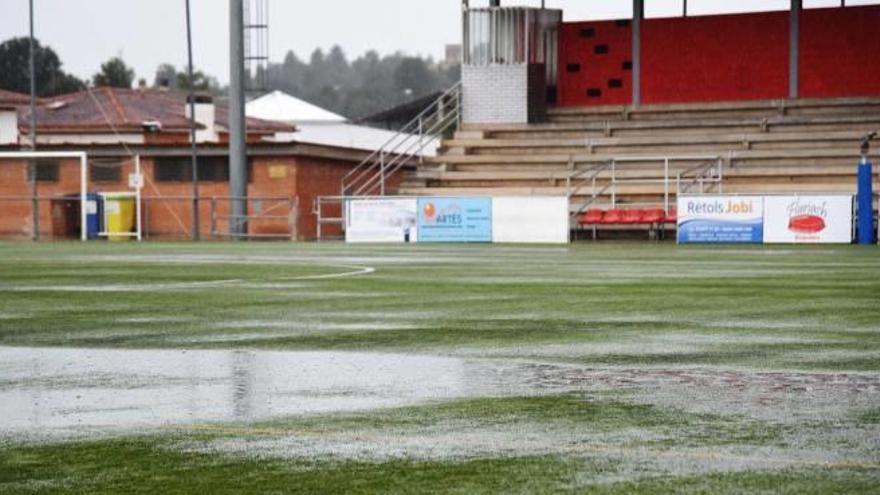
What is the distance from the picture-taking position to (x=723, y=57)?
57.8m

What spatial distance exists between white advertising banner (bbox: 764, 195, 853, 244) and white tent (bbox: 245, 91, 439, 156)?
127ft

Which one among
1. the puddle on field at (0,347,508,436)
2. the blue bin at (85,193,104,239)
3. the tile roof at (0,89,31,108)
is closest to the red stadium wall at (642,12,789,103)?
the blue bin at (85,193,104,239)

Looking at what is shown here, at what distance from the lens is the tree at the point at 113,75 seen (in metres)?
162

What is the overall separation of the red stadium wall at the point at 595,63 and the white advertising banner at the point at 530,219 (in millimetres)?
15561

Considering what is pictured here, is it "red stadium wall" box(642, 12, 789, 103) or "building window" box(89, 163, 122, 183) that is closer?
"red stadium wall" box(642, 12, 789, 103)

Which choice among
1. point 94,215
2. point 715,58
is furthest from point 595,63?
point 94,215

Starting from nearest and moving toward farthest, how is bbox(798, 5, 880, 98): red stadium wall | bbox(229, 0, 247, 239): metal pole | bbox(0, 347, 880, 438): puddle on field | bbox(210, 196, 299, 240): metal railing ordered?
bbox(0, 347, 880, 438): puddle on field
bbox(229, 0, 247, 239): metal pole
bbox(210, 196, 299, 240): metal railing
bbox(798, 5, 880, 98): red stadium wall

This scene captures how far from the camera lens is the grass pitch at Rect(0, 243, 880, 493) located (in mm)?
6215

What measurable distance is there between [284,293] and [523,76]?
132 ft

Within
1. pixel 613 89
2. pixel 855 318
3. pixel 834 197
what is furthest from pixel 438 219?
pixel 855 318

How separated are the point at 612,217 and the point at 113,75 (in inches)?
4944

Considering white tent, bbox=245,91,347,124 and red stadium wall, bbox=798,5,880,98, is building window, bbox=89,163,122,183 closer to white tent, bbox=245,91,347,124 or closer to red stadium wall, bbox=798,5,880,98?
red stadium wall, bbox=798,5,880,98

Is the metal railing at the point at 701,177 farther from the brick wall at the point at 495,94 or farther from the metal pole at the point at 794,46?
the brick wall at the point at 495,94

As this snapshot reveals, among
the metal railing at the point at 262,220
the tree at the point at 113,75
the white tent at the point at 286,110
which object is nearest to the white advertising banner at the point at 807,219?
the metal railing at the point at 262,220
